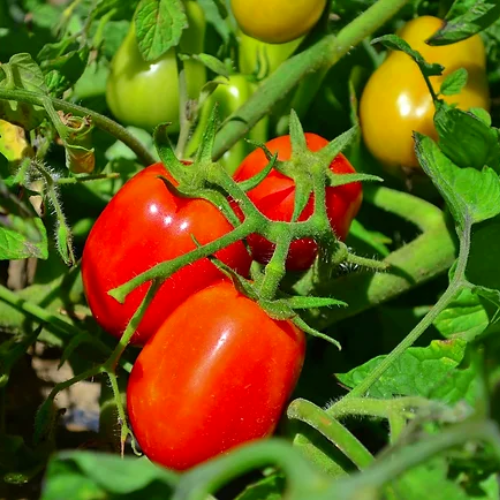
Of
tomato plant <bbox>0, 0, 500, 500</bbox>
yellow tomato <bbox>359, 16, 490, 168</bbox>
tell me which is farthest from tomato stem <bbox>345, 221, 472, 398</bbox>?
yellow tomato <bbox>359, 16, 490, 168</bbox>

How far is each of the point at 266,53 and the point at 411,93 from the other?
0.68ft

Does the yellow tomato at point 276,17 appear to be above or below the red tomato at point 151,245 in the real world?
above

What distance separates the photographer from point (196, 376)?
708 millimetres

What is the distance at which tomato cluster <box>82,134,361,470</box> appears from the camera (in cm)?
71

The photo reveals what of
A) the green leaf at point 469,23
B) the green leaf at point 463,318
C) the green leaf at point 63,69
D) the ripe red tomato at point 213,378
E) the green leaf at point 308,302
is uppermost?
the green leaf at point 469,23

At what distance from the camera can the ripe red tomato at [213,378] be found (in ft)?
2.33

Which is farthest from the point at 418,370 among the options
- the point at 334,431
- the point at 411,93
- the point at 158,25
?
the point at 158,25

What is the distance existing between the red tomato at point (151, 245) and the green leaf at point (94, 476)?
337 mm

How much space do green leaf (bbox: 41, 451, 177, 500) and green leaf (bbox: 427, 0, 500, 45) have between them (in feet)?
2.22

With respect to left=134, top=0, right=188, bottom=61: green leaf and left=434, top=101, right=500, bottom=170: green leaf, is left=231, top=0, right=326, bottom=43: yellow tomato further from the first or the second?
left=434, top=101, right=500, bottom=170: green leaf

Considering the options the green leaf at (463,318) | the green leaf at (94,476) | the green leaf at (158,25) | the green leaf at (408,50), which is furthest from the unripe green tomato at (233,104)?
the green leaf at (94,476)

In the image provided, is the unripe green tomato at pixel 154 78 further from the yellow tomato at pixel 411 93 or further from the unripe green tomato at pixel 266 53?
the yellow tomato at pixel 411 93

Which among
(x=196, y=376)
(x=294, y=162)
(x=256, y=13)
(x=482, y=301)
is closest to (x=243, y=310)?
(x=196, y=376)

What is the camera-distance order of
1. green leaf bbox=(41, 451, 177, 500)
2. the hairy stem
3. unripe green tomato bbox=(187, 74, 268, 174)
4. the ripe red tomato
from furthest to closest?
unripe green tomato bbox=(187, 74, 268, 174)
the ripe red tomato
the hairy stem
green leaf bbox=(41, 451, 177, 500)
